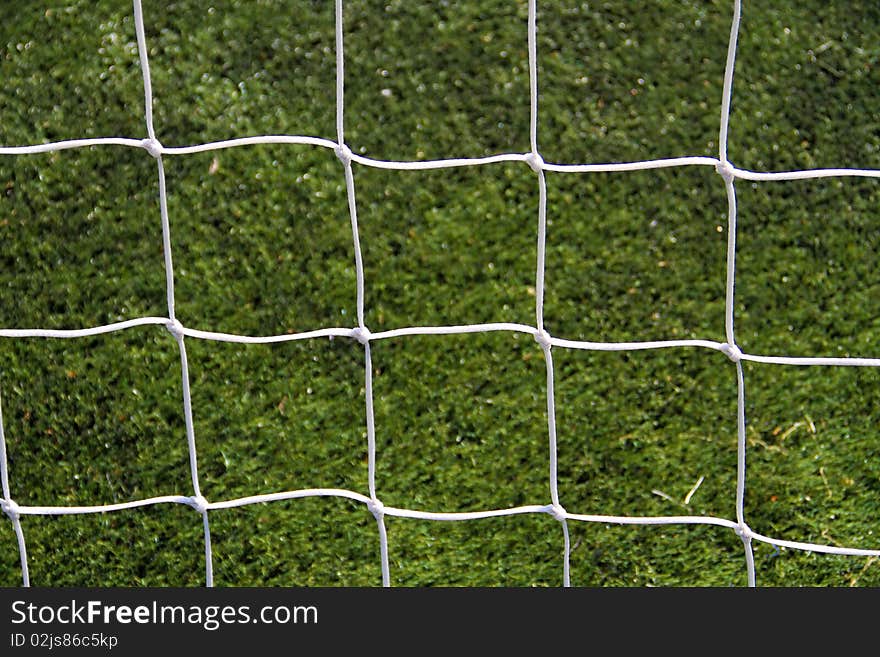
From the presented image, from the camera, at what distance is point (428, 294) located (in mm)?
1419

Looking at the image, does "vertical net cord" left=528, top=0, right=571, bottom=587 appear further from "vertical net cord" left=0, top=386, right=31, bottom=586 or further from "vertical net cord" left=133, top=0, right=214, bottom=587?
"vertical net cord" left=0, top=386, right=31, bottom=586

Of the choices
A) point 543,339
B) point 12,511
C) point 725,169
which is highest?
point 725,169

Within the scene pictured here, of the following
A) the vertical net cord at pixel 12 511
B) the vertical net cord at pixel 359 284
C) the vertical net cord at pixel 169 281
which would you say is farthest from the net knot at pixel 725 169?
the vertical net cord at pixel 12 511

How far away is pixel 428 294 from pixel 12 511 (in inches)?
25.8

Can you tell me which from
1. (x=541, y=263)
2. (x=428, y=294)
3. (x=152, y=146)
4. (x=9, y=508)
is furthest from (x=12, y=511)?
(x=541, y=263)

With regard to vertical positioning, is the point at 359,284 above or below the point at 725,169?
below

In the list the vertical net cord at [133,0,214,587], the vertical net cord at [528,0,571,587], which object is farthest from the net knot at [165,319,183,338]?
the vertical net cord at [528,0,571,587]

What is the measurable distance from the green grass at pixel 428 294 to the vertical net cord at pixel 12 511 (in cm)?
2

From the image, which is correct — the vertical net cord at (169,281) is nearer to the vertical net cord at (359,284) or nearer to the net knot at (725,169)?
the vertical net cord at (359,284)

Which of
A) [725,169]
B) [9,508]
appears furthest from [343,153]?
[9,508]

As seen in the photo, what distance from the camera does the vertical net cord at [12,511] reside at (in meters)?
1.25

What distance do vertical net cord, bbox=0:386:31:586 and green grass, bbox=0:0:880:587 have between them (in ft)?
0.07

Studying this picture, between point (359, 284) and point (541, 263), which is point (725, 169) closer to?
point (541, 263)

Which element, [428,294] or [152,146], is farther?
[428,294]
